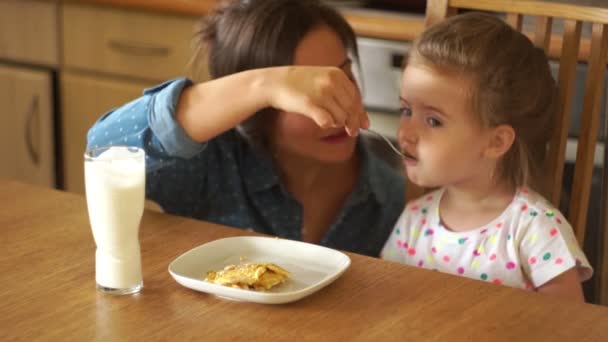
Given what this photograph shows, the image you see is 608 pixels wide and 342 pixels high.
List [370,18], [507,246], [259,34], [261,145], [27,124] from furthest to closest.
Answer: [27,124], [370,18], [261,145], [259,34], [507,246]

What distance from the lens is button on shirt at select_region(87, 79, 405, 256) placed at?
4.79 ft

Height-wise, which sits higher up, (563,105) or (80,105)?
(563,105)

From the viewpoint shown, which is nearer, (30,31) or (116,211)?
(116,211)

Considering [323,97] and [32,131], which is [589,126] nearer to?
[323,97]

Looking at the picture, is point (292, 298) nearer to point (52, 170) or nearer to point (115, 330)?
point (115, 330)

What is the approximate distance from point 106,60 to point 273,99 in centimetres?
160

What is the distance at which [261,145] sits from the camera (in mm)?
1698

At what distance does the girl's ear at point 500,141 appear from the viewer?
138cm

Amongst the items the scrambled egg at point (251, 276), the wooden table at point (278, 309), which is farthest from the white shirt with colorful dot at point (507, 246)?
the scrambled egg at point (251, 276)

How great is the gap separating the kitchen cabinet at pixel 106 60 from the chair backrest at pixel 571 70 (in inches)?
50.0

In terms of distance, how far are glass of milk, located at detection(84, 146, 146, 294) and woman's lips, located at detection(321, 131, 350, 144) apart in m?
0.62

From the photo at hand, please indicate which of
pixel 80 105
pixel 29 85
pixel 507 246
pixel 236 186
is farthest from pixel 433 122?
pixel 29 85

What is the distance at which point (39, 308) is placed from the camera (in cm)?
96

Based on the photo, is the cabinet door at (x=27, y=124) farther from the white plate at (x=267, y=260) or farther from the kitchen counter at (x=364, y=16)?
the white plate at (x=267, y=260)
